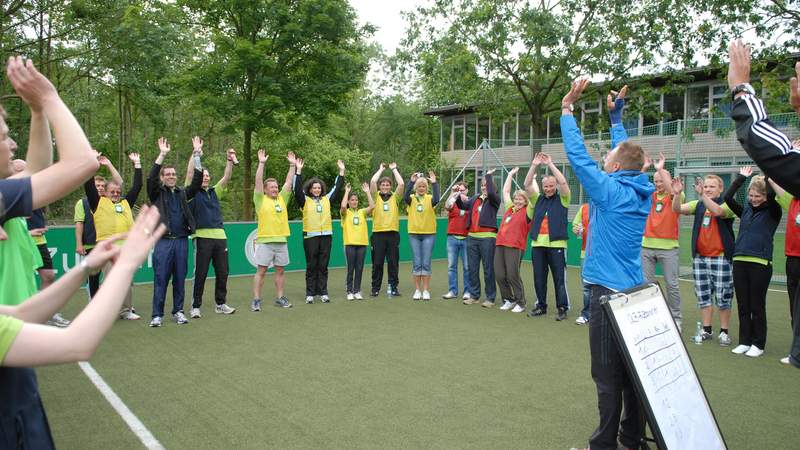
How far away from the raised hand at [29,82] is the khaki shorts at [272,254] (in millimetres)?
7121

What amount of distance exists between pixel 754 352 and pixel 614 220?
12.7 ft

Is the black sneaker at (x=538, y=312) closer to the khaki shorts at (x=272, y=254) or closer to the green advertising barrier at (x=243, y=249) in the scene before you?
the khaki shorts at (x=272, y=254)

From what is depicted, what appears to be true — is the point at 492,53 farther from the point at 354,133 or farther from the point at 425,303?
the point at 354,133


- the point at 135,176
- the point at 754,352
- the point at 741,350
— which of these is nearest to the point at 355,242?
the point at 135,176

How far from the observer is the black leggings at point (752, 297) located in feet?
20.8

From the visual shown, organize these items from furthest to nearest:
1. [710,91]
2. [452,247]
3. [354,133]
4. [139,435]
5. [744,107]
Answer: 1. [354,133]
2. [710,91]
3. [452,247]
4. [139,435]
5. [744,107]

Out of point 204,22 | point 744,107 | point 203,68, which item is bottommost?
point 744,107

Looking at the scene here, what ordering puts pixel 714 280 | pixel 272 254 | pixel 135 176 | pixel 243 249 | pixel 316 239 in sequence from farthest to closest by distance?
pixel 243 249 → pixel 316 239 → pixel 272 254 → pixel 135 176 → pixel 714 280

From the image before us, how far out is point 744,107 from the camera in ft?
7.54

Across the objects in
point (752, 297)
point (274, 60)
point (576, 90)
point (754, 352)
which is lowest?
point (754, 352)

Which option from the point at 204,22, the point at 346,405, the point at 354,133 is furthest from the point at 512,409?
the point at 354,133

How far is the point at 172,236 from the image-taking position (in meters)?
7.87

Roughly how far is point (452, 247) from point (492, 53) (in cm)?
1230

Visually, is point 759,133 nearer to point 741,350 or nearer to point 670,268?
point 741,350
